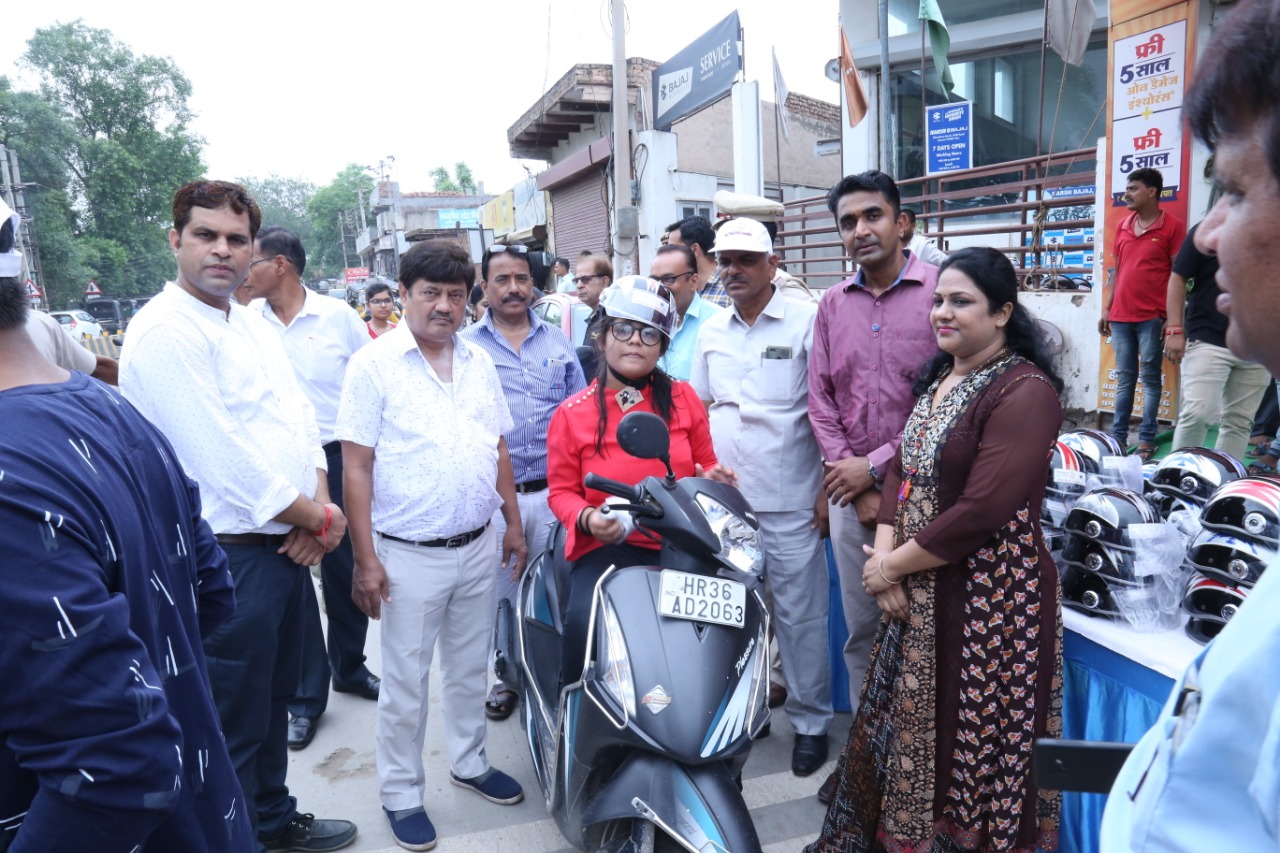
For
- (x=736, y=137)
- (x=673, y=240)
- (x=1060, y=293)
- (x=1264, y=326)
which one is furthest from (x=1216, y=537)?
(x=736, y=137)

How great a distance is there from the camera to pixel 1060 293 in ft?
22.5

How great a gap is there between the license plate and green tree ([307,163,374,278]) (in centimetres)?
7917

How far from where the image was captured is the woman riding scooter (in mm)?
2488

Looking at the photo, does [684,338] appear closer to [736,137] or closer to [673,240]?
[673,240]

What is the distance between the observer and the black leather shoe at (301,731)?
334 centimetres

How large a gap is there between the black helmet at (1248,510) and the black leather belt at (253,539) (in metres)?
2.70

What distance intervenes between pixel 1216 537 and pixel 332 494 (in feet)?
11.3

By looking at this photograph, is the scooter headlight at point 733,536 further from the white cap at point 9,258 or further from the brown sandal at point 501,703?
the brown sandal at point 501,703

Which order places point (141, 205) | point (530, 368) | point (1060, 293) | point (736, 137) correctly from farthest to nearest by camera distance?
point (141, 205)
point (736, 137)
point (1060, 293)
point (530, 368)

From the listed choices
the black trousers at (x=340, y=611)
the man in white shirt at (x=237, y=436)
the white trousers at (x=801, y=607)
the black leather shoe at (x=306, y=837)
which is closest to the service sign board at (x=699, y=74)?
the black trousers at (x=340, y=611)

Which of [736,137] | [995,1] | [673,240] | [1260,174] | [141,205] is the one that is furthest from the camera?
[141,205]

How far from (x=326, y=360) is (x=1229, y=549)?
357 cm

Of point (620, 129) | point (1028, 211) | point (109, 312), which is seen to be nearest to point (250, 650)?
point (1028, 211)

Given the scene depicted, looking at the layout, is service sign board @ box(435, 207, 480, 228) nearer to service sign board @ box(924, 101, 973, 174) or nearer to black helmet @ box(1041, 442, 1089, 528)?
service sign board @ box(924, 101, 973, 174)
